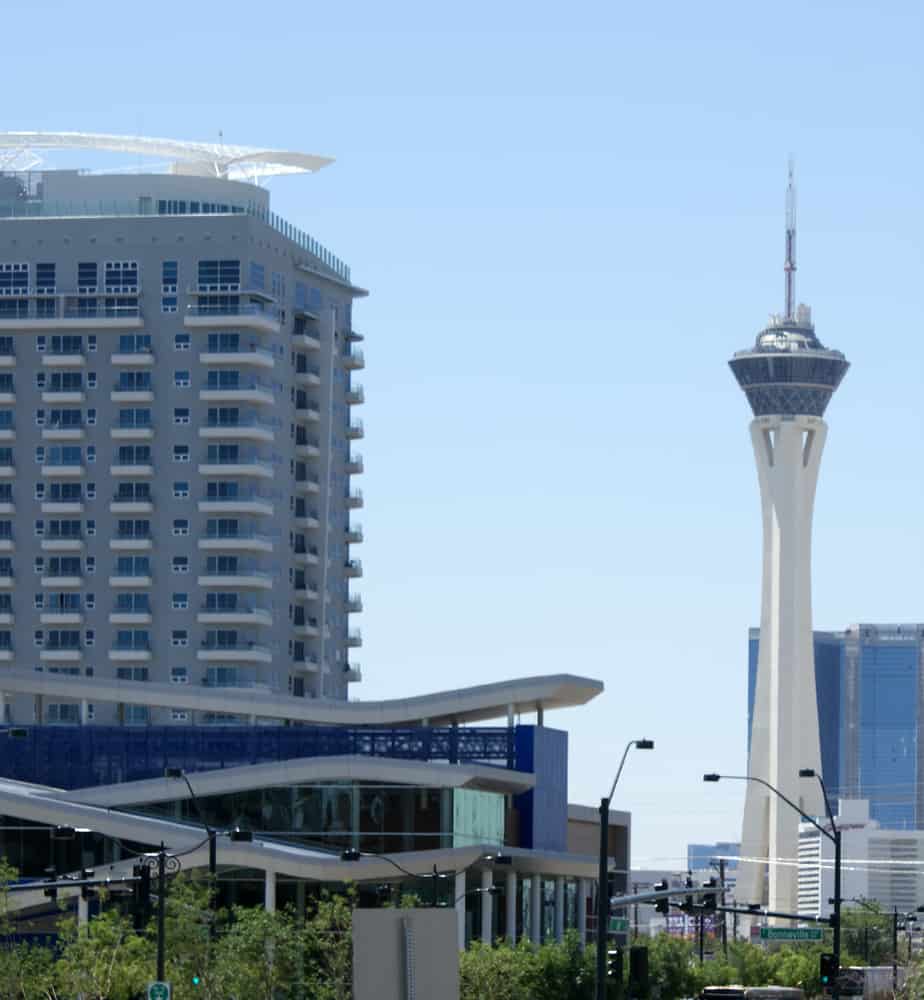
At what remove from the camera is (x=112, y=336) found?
19162cm

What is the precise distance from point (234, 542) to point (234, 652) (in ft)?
25.8

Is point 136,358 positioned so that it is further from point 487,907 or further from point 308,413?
point 487,907

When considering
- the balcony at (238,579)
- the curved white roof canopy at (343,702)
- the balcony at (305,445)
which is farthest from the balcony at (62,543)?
the curved white roof canopy at (343,702)

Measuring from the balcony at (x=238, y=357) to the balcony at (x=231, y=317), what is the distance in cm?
168

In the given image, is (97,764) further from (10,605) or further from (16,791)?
(10,605)

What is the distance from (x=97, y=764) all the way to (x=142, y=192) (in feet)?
218

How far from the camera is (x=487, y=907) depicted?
422 feet

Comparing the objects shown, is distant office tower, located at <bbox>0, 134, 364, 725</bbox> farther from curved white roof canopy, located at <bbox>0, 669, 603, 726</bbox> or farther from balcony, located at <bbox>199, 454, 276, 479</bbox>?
curved white roof canopy, located at <bbox>0, 669, 603, 726</bbox>

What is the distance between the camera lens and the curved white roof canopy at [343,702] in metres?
138

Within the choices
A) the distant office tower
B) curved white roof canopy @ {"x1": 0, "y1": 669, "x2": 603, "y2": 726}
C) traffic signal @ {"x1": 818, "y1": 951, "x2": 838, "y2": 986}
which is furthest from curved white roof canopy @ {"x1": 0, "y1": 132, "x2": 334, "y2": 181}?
traffic signal @ {"x1": 818, "y1": 951, "x2": 838, "y2": 986}

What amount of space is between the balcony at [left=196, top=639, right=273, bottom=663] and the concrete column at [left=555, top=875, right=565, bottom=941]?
157 feet

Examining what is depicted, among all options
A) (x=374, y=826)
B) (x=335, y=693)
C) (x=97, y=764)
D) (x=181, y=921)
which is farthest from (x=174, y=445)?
(x=181, y=921)

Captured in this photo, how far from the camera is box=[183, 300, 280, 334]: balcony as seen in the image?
616ft

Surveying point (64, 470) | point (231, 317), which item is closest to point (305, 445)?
point (231, 317)
